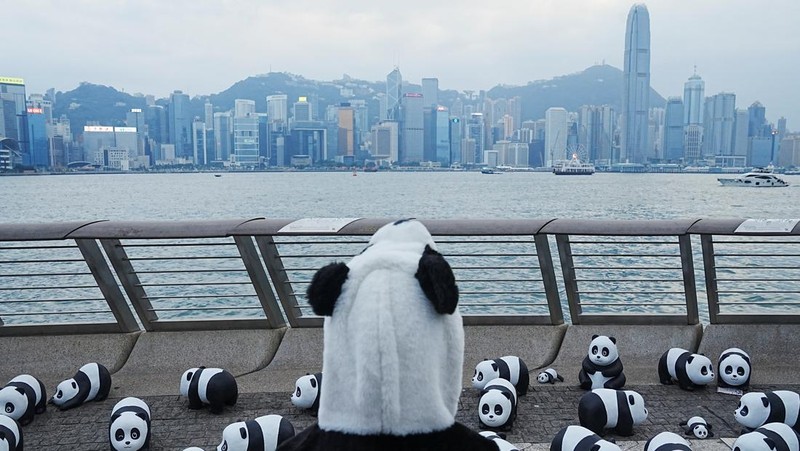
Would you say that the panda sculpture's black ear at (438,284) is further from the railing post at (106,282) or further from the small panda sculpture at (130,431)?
the railing post at (106,282)

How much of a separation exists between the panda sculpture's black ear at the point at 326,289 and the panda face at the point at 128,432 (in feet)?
11.3

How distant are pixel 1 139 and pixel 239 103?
225ft

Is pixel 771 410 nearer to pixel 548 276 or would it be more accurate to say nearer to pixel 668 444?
pixel 668 444

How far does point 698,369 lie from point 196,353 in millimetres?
4686

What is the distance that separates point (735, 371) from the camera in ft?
19.8

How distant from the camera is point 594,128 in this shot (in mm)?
173375

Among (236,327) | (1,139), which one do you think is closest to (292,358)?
(236,327)

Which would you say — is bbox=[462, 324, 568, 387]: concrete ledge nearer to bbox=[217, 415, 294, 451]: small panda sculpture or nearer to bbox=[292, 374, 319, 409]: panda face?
bbox=[292, 374, 319, 409]: panda face

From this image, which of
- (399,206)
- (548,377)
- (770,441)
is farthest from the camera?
(399,206)

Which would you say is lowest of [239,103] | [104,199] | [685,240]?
[104,199]

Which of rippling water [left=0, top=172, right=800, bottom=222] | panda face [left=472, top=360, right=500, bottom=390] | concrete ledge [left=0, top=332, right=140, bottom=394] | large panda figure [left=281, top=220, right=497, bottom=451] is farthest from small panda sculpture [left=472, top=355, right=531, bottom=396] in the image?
rippling water [left=0, top=172, right=800, bottom=222]

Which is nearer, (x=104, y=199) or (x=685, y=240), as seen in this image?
(x=685, y=240)

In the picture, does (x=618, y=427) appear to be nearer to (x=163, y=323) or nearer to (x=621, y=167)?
(x=163, y=323)

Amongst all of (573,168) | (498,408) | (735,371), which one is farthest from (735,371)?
(573,168)
